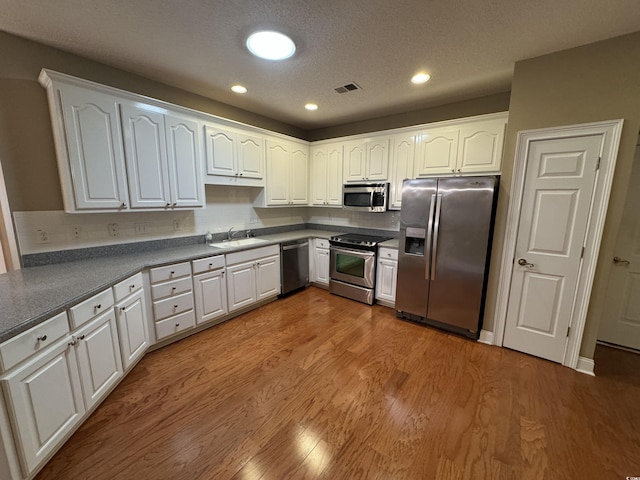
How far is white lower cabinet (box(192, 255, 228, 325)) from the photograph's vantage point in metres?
2.74

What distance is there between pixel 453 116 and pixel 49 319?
4.25 metres

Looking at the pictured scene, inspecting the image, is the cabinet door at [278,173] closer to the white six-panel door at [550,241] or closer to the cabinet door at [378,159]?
the cabinet door at [378,159]

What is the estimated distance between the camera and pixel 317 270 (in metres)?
4.23

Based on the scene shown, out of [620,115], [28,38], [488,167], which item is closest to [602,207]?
[620,115]

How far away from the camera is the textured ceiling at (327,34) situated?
1.61m

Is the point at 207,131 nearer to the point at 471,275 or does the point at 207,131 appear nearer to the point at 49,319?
the point at 49,319

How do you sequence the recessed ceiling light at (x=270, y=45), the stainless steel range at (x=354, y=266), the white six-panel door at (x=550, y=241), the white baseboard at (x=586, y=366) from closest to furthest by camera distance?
the recessed ceiling light at (x=270, y=45)
the white six-panel door at (x=550, y=241)
the white baseboard at (x=586, y=366)
the stainless steel range at (x=354, y=266)

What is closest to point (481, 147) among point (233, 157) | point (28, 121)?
point (233, 157)

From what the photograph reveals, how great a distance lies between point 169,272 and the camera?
98.2 inches

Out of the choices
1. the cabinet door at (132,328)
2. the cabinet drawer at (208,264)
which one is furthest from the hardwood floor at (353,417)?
the cabinet drawer at (208,264)

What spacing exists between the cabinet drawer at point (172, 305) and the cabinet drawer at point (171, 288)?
0.04 metres

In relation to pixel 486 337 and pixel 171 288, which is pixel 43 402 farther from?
pixel 486 337

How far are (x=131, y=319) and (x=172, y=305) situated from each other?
0.44 metres

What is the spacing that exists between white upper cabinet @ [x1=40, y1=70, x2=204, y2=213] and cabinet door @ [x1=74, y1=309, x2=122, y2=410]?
3.51ft
